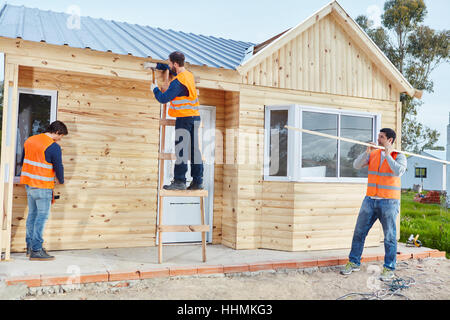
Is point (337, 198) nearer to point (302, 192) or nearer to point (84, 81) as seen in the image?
point (302, 192)

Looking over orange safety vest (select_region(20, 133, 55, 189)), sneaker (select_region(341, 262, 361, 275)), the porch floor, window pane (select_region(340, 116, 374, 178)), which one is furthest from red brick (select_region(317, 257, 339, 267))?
orange safety vest (select_region(20, 133, 55, 189))

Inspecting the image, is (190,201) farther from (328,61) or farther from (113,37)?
(328,61)

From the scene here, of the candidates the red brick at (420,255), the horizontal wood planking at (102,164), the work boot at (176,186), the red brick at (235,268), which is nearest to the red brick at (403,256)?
the red brick at (420,255)

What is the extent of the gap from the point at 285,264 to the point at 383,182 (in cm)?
185

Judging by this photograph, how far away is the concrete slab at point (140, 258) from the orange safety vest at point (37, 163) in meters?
1.10

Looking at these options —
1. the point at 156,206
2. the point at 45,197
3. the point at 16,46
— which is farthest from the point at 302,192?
the point at 16,46

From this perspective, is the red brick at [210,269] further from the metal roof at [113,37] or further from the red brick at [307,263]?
the metal roof at [113,37]

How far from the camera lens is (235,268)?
5.52 metres

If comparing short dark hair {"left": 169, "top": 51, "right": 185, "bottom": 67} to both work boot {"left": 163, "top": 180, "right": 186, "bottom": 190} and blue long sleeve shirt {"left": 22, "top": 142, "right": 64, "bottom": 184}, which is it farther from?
blue long sleeve shirt {"left": 22, "top": 142, "right": 64, "bottom": 184}

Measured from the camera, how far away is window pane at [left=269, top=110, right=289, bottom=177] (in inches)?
274

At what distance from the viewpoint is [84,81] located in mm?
6352

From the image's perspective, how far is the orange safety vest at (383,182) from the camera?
5.42m

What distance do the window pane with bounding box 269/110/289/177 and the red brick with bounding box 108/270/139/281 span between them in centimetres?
307
